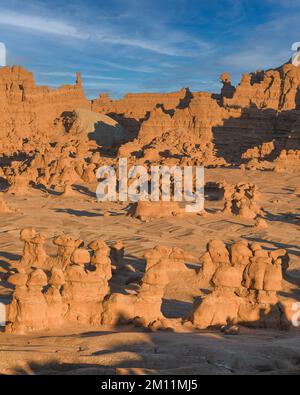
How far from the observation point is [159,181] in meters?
19.0

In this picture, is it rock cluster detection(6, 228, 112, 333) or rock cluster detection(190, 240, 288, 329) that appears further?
rock cluster detection(190, 240, 288, 329)

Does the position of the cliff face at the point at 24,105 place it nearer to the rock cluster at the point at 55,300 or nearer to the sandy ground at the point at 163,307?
the sandy ground at the point at 163,307

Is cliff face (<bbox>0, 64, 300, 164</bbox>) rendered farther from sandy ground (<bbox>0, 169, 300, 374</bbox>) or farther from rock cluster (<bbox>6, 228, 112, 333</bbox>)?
rock cluster (<bbox>6, 228, 112, 333</bbox>)

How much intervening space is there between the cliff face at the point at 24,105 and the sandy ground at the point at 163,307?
55.1 feet

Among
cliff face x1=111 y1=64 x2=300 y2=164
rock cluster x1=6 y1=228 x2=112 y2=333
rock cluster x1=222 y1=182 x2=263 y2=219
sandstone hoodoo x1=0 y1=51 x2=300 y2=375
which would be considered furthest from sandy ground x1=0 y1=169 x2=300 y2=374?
cliff face x1=111 y1=64 x2=300 y2=164

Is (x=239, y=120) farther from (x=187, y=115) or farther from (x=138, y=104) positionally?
(x=138, y=104)

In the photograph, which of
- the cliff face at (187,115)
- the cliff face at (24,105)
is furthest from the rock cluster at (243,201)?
the cliff face at (24,105)

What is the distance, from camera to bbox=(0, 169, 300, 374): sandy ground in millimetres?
4145

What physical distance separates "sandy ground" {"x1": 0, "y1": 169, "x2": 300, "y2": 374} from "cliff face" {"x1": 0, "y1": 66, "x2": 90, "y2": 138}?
16.8 metres

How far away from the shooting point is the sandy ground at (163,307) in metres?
4.14

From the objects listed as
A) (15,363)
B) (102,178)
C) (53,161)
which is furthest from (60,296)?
(53,161)

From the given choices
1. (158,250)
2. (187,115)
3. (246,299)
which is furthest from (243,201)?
(187,115)
